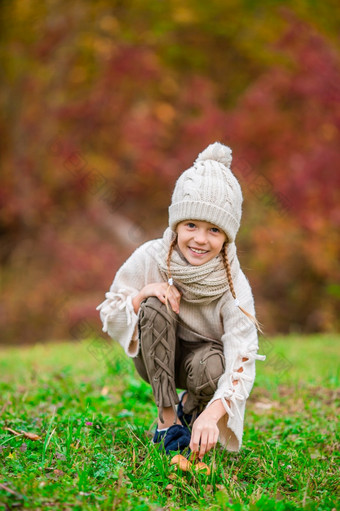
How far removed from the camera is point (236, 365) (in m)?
2.41

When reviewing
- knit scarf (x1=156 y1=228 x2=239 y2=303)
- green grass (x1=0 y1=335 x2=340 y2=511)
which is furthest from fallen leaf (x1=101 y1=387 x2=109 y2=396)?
knit scarf (x1=156 y1=228 x2=239 y2=303)

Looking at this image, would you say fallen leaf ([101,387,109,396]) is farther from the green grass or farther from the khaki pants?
the khaki pants

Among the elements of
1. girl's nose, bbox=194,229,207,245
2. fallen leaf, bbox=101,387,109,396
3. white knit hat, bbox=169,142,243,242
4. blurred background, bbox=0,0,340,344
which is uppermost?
blurred background, bbox=0,0,340,344

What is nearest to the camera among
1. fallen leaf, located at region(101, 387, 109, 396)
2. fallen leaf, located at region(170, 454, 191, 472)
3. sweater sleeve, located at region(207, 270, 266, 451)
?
fallen leaf, located at region(170, 454, 191, 472)

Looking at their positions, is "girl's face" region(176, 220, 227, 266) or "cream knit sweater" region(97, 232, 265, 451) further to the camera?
"girl's face" region(176, 220, 227, 266)

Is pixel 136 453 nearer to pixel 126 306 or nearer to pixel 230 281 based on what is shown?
pixel 126 306

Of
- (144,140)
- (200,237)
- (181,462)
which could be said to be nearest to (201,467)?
(181,462)

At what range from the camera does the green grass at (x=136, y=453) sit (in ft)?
6.35

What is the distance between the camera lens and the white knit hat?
96.0 inches

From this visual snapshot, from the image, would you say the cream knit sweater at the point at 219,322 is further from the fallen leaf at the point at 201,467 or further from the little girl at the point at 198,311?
the fallen leaf at the point at 201,467

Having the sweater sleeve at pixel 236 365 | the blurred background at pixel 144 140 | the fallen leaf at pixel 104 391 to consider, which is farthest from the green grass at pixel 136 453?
the blurred background at pixel 144 140

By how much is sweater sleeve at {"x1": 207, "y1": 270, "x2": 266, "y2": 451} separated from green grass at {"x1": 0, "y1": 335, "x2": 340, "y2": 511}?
5.0 inches

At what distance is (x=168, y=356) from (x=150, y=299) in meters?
0.27

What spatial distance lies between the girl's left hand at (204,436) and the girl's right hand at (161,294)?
0.52 m
